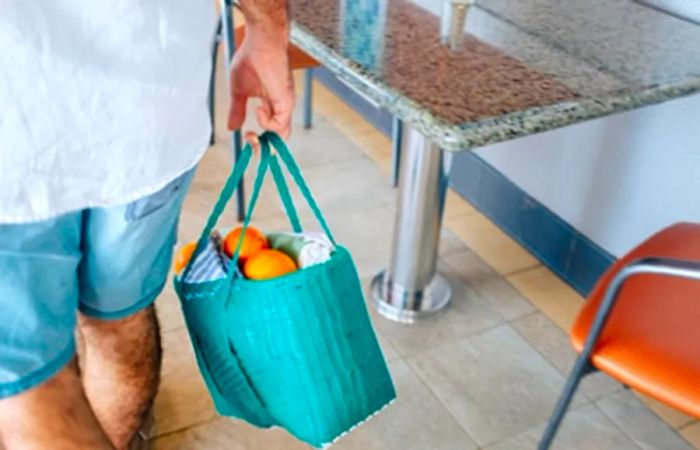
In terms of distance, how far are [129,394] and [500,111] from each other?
27.7 inches

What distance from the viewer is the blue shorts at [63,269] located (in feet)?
2.64

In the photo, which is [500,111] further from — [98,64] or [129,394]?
[129,394]

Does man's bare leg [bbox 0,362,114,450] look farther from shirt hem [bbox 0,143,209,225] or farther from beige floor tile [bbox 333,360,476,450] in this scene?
beige floor tile [bbox 333,360,476,450]

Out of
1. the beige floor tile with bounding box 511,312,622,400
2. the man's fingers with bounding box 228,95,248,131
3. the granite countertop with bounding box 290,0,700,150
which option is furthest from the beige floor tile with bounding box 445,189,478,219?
the man's fingers with bounding box 228,95,248,131

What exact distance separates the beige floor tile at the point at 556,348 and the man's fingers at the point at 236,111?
3.21 ft

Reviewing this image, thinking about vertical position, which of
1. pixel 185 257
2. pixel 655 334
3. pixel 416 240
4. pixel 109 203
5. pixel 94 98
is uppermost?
pixel 94 98

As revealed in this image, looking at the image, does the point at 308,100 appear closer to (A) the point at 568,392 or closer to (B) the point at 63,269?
(A) the point at 568,392

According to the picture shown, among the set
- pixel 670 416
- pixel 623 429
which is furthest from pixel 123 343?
pixel 670 416

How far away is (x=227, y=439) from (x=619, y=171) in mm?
1050

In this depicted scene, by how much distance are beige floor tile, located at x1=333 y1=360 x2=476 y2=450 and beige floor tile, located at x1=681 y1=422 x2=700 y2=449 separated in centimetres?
44

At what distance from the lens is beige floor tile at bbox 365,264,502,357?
1.80 meters

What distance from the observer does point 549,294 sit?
198 cm

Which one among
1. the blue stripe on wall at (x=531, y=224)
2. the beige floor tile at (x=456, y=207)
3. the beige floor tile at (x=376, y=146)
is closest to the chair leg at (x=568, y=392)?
the blue stripe on wall at (x=531, y=224)

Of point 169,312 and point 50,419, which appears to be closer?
point 50,419
